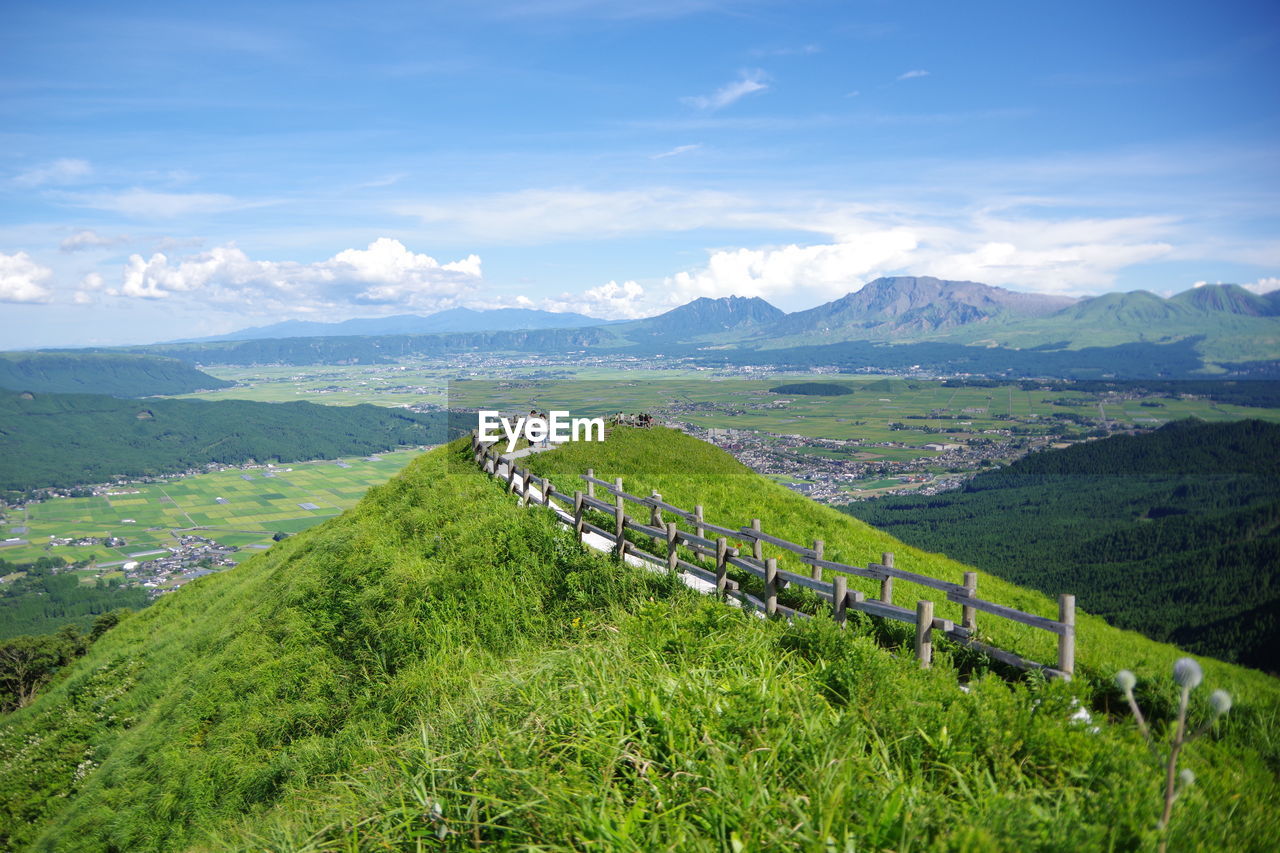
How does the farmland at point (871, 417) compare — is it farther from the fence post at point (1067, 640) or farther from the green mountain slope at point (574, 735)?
the fence post at point (1067, 640)

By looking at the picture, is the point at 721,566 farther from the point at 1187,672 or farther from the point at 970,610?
the point at 1187,672

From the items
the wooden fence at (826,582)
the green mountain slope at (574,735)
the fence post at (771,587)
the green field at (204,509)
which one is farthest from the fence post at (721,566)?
the green field at (204,509)

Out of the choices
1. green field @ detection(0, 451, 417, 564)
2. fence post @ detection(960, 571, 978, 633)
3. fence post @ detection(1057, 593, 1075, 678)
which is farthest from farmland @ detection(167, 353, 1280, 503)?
fence post @ detection(1057, 593, 1075, 678)

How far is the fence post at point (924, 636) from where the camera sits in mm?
8859

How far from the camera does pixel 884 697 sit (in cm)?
717

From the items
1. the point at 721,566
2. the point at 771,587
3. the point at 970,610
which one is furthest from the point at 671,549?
the point at 970,610

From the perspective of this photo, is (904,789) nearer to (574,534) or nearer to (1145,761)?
(1145,761)

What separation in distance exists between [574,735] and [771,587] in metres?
5.73

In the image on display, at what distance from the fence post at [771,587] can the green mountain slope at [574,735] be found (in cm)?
75

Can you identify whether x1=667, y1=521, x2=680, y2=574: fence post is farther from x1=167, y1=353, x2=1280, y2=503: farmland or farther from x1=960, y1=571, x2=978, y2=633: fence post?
x1=167, y1=353, x2=1280, y2=503: farmland

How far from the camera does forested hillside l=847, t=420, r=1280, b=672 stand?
189ft

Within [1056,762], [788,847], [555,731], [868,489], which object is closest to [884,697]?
[1056,762]

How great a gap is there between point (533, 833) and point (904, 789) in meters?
2.97

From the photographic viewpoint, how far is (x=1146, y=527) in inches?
3529
